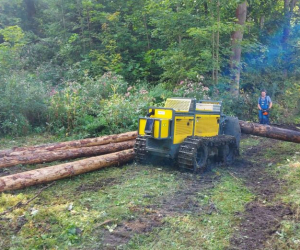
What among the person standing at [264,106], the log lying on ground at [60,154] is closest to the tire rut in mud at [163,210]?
the log lying on ground at [60,154]

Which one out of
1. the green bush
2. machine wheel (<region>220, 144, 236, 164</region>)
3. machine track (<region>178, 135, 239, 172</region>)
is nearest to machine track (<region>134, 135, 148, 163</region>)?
machine track (<region>178, 135, 239, 172</region>)

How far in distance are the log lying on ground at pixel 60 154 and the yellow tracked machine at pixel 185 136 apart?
975 millimetres

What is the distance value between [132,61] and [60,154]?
12.8 m

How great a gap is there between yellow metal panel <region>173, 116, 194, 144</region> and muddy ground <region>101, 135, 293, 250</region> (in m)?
0.85

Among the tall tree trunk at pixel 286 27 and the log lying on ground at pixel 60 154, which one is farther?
the tall tree trunk at pixel 286 27

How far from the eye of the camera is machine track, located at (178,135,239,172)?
745cm

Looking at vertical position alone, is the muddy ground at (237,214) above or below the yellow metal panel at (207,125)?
below

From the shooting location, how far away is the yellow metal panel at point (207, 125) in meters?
8.34

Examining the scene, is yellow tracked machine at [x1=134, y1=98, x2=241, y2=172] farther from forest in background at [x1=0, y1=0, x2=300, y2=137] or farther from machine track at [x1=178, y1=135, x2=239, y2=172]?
forest in background at [x1=0, y1=0, x2=300, y2=137]

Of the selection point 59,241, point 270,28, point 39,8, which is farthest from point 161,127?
point 39,8

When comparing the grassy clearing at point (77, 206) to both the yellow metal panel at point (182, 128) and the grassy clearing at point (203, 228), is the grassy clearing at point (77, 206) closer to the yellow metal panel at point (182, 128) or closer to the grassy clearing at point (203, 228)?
the grassy clearing at point (203, 228)

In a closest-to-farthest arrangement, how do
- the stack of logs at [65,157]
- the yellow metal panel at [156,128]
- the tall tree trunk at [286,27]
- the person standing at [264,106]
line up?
the stack of logs at [65,157], the yellow metal panel at [156,128], the person standing at [264,106], the tall tree trunk at [286,27]

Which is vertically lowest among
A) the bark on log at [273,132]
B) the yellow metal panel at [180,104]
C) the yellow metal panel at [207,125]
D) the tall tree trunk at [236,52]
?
the bark on log at [273,132]

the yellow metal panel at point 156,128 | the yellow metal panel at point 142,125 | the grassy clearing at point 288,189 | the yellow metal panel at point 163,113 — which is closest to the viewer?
the grassy clearing at point 288,189
